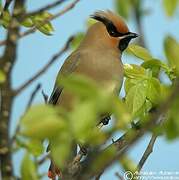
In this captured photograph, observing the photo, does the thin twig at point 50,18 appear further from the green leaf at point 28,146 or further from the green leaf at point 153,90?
the green leaf at point 153,90

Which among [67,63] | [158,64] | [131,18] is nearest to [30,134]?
[131,18]

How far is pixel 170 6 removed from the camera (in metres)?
1.20

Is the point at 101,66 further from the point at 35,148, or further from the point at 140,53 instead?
the point at 35,148

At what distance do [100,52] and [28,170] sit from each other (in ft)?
7.58

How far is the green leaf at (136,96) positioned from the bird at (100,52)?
3.13 feet

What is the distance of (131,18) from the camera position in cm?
123

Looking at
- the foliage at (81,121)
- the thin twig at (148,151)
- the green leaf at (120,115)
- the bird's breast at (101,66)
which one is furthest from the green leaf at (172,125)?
the bird's breast at (101,66)

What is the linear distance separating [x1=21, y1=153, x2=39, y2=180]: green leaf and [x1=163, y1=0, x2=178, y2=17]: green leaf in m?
0.48

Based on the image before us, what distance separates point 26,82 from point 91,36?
7.97 ft

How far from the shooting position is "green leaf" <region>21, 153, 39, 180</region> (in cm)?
131

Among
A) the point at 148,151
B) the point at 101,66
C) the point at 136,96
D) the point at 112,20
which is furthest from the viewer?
the point at 112,20

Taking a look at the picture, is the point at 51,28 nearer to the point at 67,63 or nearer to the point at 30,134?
the point at 30,134

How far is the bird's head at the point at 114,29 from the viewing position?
11.4 ft

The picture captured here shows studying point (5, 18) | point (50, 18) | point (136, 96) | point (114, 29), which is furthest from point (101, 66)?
point (50, 18)
